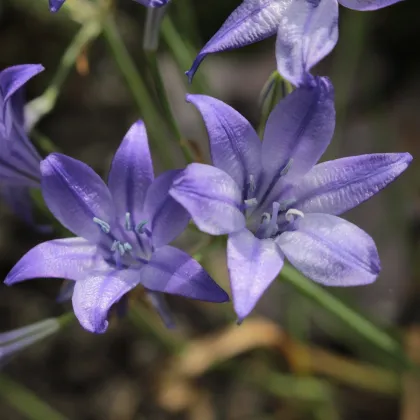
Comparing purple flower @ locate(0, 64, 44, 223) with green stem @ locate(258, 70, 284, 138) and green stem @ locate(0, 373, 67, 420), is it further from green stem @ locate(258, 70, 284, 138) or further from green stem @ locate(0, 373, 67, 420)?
green stem @ locate(0, 373, 67, 420)

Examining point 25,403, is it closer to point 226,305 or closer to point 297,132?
point 226,305

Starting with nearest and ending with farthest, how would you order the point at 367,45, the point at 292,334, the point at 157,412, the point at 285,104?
1. the point at 285,104
2. the point at 292,334
3. the point at 157,412
4. the point at 367,45

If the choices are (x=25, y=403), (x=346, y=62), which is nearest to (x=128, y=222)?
(x=25, y=403)

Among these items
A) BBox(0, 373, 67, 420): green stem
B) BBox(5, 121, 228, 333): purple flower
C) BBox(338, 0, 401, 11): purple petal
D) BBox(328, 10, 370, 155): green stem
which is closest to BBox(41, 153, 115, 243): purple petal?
BBox(5, 121, 228, 333): purple flower

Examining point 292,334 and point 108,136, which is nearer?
point 292,334

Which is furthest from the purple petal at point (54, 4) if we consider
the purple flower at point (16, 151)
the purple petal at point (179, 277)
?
the purple petal at point (179, 277)

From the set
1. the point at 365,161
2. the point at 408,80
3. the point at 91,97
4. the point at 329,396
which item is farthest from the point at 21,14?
the point at 365,161

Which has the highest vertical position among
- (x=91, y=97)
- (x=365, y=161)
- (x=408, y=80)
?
(x=365, y=161)

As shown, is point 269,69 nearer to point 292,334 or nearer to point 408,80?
point 408,80
